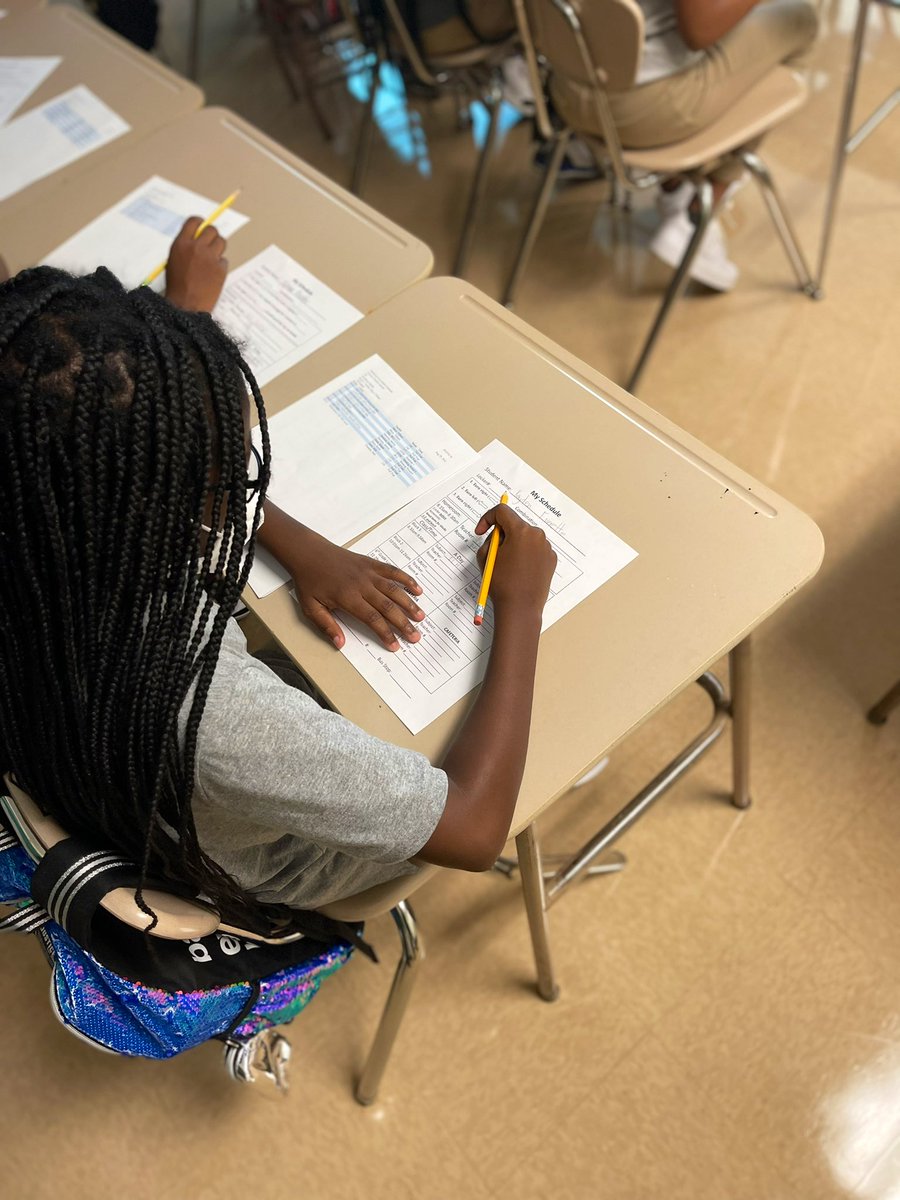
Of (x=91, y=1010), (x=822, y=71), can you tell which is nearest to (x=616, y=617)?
(x=91, y=1010)

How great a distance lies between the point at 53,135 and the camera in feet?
4.91

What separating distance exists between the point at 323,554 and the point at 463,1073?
844 mm

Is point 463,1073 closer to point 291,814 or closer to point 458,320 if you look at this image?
point 291,814

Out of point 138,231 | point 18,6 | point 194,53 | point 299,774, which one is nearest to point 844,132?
point 138,231

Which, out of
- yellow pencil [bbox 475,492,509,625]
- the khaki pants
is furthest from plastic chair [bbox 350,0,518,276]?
yellow pencil [bbox 475,492,509,625]

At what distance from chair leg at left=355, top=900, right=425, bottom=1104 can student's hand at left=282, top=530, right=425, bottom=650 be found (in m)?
0.30

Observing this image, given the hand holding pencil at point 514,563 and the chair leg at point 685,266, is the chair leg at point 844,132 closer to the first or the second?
the chair leg at point 685,266

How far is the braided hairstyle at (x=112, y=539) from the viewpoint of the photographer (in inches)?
23.4

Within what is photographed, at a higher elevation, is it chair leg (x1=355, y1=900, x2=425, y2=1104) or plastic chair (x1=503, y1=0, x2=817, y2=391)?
plastic chair (x1=503, y1=0, x2=817, y2=391)

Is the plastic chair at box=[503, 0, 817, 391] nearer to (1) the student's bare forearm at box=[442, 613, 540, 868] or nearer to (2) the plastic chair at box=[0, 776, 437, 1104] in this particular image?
(1) the student's bare forearm at box=[442, 613, 540, 868]

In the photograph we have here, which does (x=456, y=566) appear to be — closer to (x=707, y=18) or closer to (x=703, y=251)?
(x=707, y=18)

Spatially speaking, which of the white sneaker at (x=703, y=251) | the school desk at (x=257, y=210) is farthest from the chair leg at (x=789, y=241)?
the school desk at (x=257, y=210)

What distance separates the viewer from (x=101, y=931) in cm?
79

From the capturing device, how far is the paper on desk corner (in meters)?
1.01
